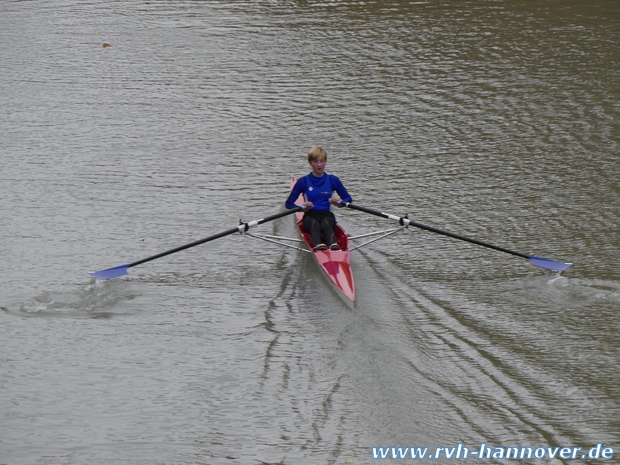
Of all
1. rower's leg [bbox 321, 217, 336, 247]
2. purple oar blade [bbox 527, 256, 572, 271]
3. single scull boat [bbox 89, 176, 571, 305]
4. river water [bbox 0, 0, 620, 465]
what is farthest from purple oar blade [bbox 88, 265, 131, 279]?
purple oar blade [bbox 527, 256, 572, 271]

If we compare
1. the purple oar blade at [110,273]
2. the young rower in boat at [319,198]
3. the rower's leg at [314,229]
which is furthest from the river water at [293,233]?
the young rower in boat at [319,198]

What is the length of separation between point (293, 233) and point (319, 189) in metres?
1.13

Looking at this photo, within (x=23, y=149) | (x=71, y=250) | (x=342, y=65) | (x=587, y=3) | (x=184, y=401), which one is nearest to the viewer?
(x=184, y=401)

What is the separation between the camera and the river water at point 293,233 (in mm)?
7328

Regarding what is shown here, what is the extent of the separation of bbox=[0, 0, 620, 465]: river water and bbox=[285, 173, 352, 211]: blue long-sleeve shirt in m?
0.79

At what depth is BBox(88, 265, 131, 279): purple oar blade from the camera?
9914 millimetres

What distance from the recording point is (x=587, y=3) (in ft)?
69.7

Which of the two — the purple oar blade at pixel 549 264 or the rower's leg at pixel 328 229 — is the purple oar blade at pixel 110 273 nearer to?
the rower's leg at pixel 328 229

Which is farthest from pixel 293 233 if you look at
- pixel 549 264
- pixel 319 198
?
pixel 549 264

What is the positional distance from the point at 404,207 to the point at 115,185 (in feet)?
13.9

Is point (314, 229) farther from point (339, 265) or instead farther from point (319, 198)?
point (339, 265)

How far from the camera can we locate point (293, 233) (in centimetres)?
1143

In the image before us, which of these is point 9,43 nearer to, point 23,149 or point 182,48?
point 182,48

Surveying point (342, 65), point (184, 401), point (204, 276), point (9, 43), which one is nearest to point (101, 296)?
point (204, 276)
